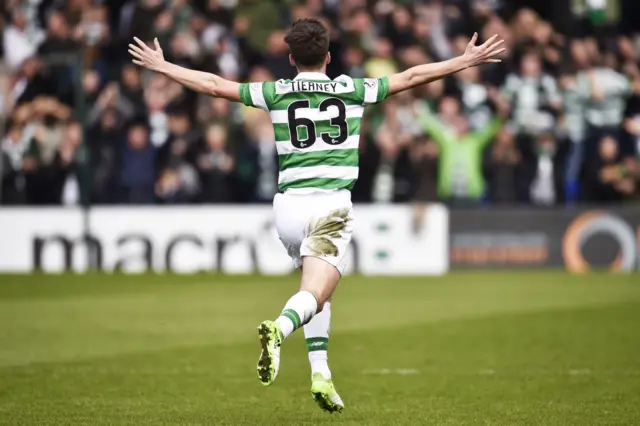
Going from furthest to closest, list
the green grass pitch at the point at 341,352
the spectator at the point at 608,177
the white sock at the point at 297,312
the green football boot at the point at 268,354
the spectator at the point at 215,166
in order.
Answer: the spectator at the point at 215,166 → the spectator at the point at 608,177 → the green grass pitch at the point at 341,352 → the white sock at the point at 297,312 → the green football boot at the point at 268,354

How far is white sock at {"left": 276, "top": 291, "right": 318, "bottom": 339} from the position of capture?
275 inches

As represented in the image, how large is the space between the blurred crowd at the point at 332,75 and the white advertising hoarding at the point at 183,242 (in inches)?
10.9

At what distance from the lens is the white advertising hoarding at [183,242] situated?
2123cm

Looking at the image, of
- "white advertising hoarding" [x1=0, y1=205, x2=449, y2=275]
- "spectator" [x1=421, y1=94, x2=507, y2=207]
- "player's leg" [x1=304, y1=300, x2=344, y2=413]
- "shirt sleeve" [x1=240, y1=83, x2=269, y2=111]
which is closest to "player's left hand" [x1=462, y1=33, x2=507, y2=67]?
"shirt sleeve" [x1=240, y1=83, x2=269, y2=111]

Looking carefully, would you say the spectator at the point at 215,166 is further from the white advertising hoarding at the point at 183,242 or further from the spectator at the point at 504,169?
the spectator at the point at 504,169

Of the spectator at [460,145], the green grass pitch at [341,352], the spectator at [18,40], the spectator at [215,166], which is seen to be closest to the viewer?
the green grass pitch at [341,352]

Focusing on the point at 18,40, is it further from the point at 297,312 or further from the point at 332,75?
the point at 297,312

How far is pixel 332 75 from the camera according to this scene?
789 inches

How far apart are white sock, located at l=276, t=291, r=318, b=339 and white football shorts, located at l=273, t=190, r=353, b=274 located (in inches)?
10.4

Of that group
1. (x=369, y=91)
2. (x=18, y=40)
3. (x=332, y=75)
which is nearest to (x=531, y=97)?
(x=332, y=75)

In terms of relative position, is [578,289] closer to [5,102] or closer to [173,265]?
[173,265]

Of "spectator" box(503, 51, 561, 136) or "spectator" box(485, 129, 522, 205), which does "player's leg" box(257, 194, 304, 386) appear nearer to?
"spectator" box(485, 129, 522, 205)

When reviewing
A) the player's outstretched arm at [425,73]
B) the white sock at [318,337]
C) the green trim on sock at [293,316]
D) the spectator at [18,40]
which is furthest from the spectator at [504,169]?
the green trim on sock at [293,316]

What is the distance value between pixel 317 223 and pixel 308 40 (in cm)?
98
